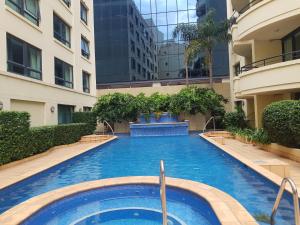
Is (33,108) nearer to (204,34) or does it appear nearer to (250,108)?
(250,108)

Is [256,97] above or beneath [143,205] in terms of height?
above

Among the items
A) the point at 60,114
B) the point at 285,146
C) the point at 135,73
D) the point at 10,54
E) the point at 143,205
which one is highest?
the point at 135,73

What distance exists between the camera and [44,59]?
1811 centimetres

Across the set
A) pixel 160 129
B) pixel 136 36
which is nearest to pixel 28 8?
pixel 160 129

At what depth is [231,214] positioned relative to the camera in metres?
5.02

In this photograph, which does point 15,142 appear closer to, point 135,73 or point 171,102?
point 171,102

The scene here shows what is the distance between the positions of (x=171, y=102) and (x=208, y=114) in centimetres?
372

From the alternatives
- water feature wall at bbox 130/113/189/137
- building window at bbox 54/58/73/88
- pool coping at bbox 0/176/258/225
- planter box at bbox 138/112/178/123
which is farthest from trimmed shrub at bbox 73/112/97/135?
pool coping at bbox 0/176/258/225

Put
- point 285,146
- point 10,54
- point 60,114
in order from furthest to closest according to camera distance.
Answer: point 60,114 < point 10,54 < point 285,146

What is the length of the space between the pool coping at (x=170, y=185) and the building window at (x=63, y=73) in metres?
14.2

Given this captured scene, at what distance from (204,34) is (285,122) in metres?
18.5

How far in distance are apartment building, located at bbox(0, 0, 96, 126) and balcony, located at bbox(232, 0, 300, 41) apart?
11.4 meters

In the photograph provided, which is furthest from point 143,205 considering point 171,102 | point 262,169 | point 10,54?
point 171,102

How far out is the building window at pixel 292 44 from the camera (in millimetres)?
15120
